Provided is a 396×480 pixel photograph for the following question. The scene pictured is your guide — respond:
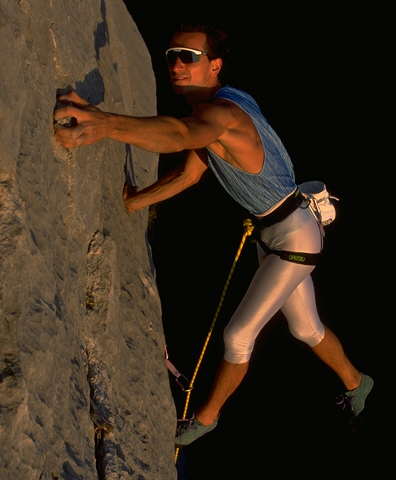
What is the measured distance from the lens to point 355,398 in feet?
18.7

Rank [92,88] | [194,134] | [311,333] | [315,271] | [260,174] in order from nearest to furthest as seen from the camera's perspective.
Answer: [194,134] < [92,88] < [260,174] < [311,333] < [315,271]

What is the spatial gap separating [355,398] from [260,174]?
6.46ft

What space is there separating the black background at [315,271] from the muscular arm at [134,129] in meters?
3.11

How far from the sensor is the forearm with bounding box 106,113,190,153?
3.26 meters

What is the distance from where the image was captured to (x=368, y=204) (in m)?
8.35

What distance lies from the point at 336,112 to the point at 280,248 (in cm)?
452

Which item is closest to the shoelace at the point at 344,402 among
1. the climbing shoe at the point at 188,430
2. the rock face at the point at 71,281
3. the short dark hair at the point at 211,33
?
the climbing shoe at the point at 188,430

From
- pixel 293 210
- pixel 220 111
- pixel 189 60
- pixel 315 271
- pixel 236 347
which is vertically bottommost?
pixel 315 271

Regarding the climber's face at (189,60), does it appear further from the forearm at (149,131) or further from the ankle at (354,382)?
the ankle at (354,382)

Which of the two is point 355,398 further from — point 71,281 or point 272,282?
point 71,281

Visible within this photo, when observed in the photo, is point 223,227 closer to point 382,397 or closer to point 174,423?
point 382,397

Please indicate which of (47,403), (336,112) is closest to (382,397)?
(336,112)

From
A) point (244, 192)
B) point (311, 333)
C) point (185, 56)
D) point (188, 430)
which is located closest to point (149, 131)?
point (185, 56)

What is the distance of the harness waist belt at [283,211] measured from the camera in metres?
4.80
